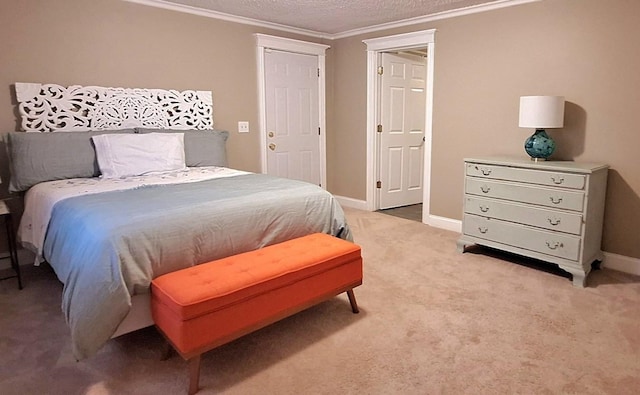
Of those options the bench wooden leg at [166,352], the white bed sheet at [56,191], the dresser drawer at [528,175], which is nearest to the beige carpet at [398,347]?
the bench wooden leg at [166,352]

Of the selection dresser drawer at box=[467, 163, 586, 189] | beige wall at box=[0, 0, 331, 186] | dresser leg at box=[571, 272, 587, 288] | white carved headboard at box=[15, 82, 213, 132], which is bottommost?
dresser leg at box=[571, 272, 587, 288]

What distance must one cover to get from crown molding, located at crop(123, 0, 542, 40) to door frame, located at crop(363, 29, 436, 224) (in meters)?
0.13

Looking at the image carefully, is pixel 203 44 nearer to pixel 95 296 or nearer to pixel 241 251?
pixel 241 251

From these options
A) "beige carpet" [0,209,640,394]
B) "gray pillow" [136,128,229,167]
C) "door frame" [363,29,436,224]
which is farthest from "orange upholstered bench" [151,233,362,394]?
"door frame" [363,29,436,224]

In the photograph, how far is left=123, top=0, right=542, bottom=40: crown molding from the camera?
3.85 meters

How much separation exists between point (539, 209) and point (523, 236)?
10.0 inches

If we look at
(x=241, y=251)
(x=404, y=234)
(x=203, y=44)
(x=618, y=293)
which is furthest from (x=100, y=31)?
(x=618, y=293)

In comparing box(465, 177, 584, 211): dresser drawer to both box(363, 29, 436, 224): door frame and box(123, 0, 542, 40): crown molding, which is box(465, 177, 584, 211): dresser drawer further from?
box(123, 0, 542, 40): crown molding

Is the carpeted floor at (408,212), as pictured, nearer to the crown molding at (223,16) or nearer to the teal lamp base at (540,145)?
the teal lamp base at (540,145)

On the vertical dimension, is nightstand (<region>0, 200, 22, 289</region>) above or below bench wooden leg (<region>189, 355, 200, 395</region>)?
above

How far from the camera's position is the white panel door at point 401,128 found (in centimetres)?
523

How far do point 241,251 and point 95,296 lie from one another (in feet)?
2.62

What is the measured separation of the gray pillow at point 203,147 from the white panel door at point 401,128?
2.12 meters

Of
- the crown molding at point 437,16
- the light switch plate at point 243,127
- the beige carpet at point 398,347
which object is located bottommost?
the beige carpet at point 398,347
